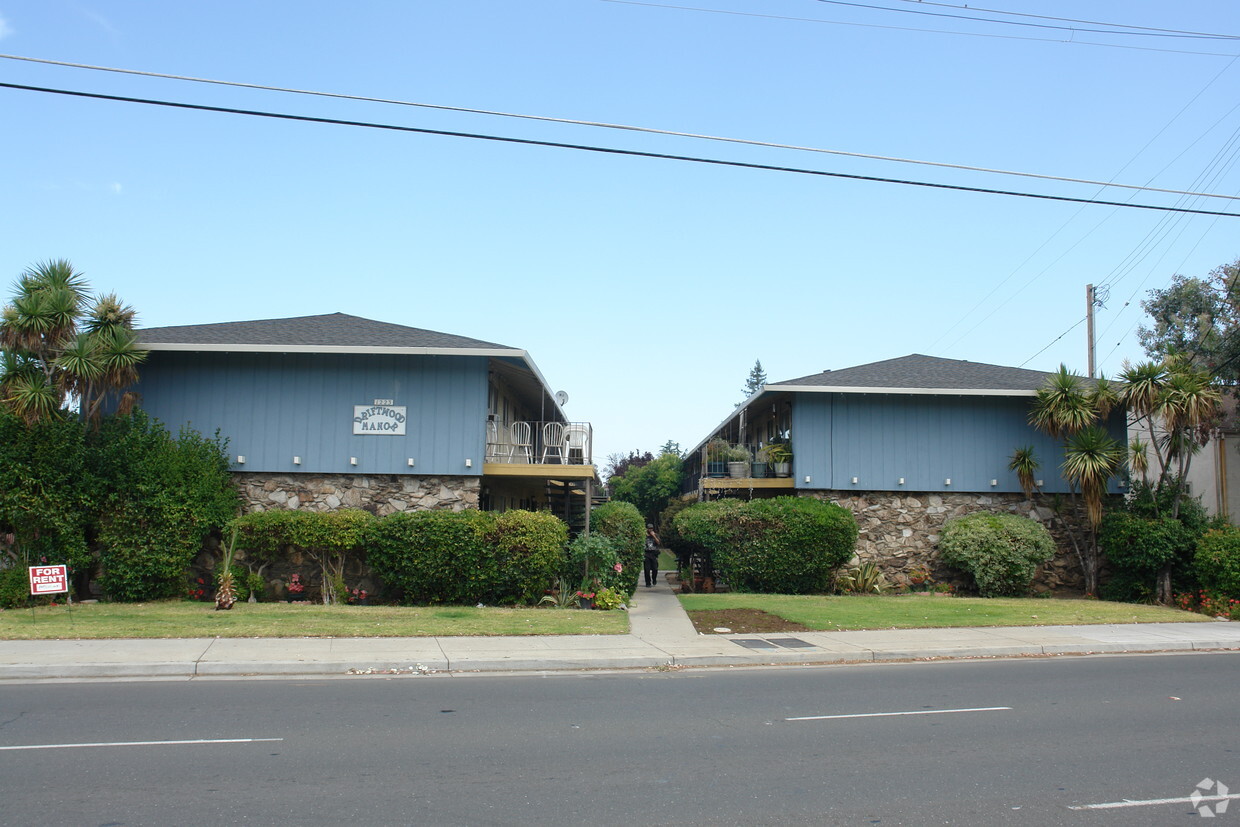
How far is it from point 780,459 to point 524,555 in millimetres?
7814

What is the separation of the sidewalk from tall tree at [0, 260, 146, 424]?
605 centimetres

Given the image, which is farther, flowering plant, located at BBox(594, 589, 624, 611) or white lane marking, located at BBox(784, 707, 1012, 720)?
flowering plant, located at BBox(594, 589, 624, 611)

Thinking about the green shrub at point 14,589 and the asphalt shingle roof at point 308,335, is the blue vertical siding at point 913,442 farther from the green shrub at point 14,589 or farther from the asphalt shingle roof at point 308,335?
the green shrub at point 14,589

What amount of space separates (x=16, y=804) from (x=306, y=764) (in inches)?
68.4

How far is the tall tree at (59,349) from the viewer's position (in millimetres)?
16234

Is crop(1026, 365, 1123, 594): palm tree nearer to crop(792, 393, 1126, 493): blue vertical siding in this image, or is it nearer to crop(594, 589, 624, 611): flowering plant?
crop(792, 393, 1126, 493): blue vertical siding

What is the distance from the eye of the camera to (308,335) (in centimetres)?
1928

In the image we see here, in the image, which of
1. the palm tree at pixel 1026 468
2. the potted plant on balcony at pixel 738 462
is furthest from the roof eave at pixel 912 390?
the potted plant on balcony at pixel 738 462

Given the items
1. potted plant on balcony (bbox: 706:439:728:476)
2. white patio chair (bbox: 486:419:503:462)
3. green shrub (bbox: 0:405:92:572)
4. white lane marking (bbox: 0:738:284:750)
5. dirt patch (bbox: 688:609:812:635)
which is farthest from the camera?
potted plant on balcony (bbox: 706:439:728:476)

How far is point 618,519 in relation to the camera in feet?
61.8

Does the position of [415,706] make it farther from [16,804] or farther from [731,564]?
[731,564]

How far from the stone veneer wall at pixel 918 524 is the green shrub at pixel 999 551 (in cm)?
67

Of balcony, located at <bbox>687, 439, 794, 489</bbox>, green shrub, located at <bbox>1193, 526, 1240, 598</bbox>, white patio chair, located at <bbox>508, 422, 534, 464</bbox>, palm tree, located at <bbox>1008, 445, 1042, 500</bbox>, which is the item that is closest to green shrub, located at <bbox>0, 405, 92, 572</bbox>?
white patio chair, located at <bbox>508, 422, 534, 464</bbox>

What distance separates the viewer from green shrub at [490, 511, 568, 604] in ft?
55.1
